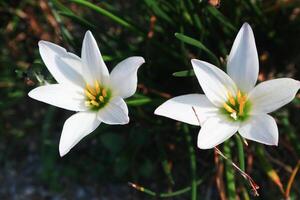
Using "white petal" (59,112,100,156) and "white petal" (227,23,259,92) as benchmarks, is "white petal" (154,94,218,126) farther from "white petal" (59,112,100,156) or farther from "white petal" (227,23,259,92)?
"white petal" (59,112,100,156)

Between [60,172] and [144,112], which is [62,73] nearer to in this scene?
[144,112]

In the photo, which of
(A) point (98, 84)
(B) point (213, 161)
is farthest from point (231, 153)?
(A) point (98, 84)

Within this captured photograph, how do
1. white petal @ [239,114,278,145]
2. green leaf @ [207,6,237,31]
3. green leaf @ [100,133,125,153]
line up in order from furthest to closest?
green leaf @ [100,133,125,153] → green leaf @ [207,6,237,31] → white petal @ [239,114,278,145]

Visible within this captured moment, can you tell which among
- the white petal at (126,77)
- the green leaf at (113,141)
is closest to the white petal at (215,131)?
Result: the white petal at (126,77)

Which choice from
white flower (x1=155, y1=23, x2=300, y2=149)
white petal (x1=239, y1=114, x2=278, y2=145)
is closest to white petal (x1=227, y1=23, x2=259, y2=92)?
white flower (x1=155, y1=23, x2=300, y2=149)

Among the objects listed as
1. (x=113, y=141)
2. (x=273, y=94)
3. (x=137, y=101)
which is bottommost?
(x=113, y=141)

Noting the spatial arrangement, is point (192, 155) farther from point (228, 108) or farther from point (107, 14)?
point (107, 14)

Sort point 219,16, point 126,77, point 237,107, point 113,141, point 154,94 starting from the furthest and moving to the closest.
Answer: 1. point 113,141
2. point 154,94
3. point 219,16
4. point 237,107
5. point 126,77

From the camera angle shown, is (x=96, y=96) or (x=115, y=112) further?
(x=96, y=96)

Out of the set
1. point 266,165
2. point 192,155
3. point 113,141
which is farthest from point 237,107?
point 113,141
